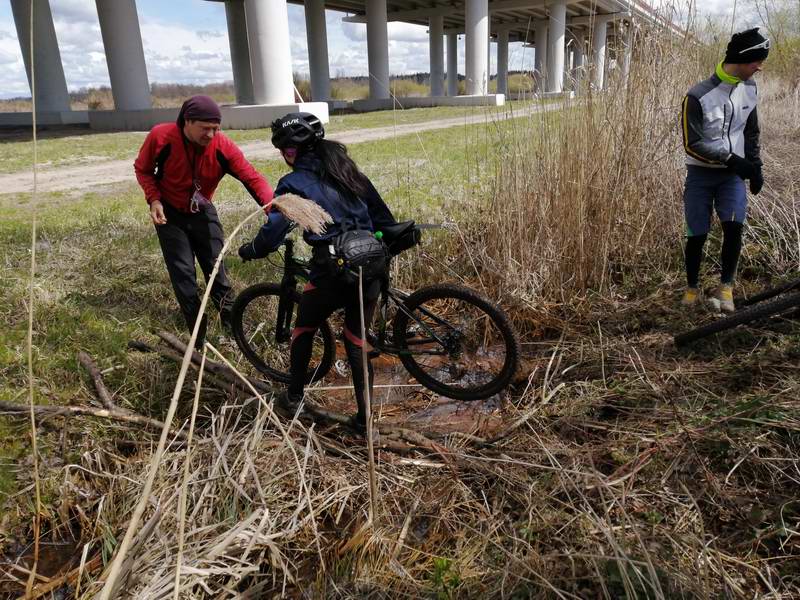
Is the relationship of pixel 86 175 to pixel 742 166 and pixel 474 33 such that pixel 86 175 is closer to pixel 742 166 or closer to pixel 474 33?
pixel 742 166

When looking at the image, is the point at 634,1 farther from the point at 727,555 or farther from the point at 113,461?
the point at 113,461

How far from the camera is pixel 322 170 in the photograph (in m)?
2.44

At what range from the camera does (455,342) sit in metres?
3.01

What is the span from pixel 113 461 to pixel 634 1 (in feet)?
15.1

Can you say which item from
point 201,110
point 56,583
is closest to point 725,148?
point 201,110

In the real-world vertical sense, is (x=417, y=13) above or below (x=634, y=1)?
above

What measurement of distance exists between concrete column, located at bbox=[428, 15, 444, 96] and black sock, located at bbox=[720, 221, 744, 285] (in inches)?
1096

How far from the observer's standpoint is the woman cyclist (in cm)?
241

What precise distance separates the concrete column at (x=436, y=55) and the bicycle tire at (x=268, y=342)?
28.0 m

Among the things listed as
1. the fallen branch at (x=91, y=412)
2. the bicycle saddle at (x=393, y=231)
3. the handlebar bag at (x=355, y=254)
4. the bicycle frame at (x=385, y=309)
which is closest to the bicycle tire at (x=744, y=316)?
the bicycle frame at (x=385, y=309)

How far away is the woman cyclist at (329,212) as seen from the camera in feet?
7.90

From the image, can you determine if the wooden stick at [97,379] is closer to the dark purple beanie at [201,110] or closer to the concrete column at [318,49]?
the dark purple beanie at [201,110]

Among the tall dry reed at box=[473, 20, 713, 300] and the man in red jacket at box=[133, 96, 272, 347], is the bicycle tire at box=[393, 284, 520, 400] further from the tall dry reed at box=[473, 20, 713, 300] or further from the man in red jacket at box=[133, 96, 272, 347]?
the man in red jacket at box=[133, 96, 272, 347]

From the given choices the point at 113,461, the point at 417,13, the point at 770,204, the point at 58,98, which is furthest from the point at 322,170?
the point at 417,13
